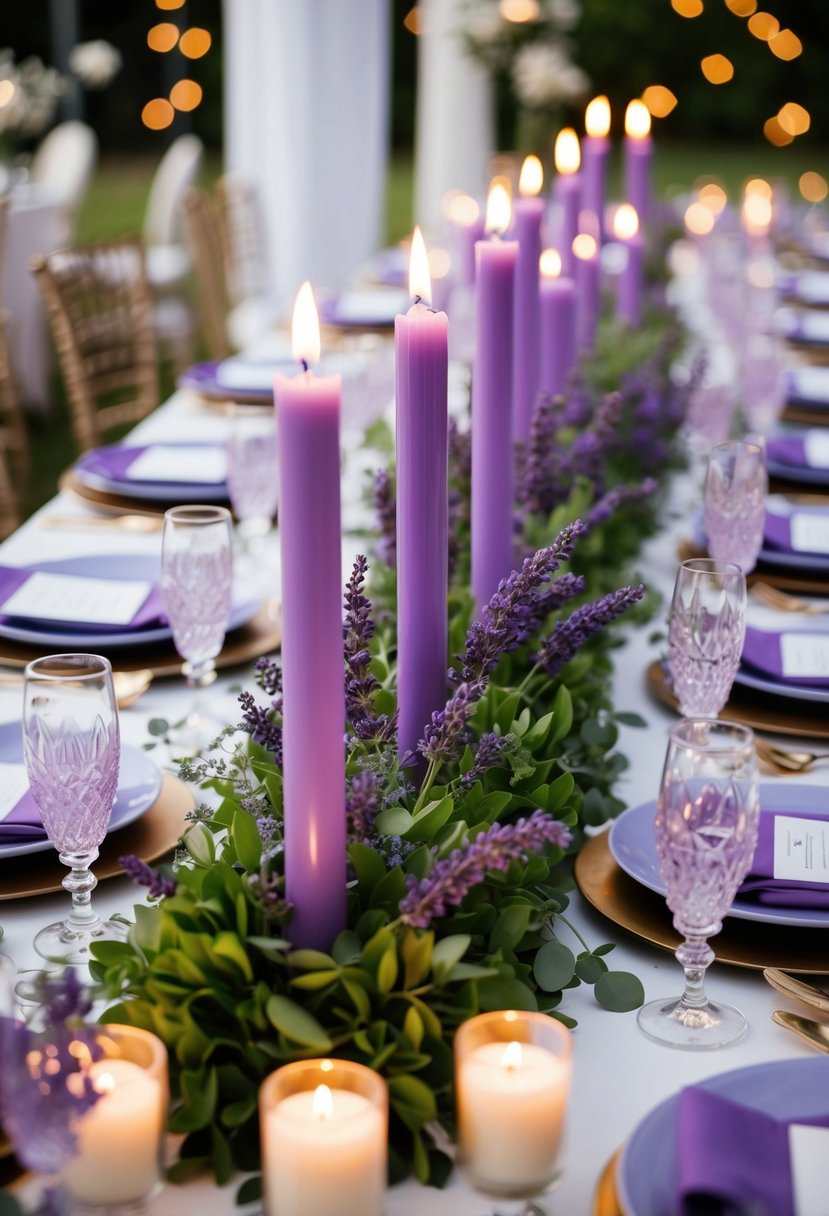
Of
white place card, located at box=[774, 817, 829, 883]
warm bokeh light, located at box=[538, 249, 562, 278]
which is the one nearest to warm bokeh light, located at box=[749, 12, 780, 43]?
warm bokeh light, located at box=[538, 249, 562, 278]

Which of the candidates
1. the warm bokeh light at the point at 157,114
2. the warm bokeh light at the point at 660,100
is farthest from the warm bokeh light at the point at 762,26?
the warm bokeh light at the point at 157,114

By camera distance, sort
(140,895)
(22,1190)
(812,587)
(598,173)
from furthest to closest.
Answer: (598,173)
(812,587)
(140,895)
(22,1190)

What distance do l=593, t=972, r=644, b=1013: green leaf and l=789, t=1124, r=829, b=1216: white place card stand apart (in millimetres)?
171

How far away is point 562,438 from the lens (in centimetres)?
187

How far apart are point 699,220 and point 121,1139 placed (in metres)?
3.75

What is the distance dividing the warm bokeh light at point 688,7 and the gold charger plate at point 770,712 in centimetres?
1535

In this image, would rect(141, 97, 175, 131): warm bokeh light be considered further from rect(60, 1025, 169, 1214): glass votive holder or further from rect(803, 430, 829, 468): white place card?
rect(60, 1025, 169, 1214): glass votive holder

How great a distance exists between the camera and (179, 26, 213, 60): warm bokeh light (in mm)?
14544

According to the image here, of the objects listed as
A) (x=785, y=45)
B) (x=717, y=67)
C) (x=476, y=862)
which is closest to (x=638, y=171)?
(x=476, y=862)

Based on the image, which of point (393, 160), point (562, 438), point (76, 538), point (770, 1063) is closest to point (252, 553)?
point (76, 538)

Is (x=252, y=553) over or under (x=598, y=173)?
under

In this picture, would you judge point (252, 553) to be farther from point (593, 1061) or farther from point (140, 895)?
point (593, 1061)

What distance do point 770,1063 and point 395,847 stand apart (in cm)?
24

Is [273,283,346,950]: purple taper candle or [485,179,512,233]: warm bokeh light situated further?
[485,179,512,233]: warm bokeh light
